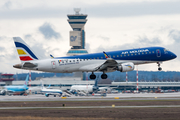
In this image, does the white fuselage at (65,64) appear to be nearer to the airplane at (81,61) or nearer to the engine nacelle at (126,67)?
the airplane at (81,61)

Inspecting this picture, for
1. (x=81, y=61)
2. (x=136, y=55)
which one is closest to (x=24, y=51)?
(x=81, y=61)

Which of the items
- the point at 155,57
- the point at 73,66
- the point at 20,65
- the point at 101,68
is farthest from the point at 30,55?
the point at 155,57

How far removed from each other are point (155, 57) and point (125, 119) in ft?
87.8

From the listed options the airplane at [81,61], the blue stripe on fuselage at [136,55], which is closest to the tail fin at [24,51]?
the airplane at [81,61]

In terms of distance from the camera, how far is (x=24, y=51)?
71562mm

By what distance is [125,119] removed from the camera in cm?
5150

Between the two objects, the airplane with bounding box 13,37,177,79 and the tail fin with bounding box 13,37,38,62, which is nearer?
the airplane with bounding box 13,37,177,79

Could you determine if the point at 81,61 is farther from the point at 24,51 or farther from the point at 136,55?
the point at 24,51

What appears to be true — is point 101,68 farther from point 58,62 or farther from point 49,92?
point 49,92

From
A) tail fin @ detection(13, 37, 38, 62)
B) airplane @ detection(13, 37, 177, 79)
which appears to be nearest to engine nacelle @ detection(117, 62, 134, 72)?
airplane @ detection(13, 37, 177, 79)

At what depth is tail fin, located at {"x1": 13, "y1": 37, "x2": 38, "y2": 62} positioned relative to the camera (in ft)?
234

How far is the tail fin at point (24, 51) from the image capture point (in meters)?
71.3

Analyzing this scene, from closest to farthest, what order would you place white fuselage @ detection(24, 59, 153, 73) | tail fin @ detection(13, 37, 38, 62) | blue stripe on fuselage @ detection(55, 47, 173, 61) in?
white fuselage @ detection(24, 59, 153, 73) → tail fin @ detection(13, 37, 38, 62) → blue stripe on fuselage @ detection(55, 47, 173, 61)

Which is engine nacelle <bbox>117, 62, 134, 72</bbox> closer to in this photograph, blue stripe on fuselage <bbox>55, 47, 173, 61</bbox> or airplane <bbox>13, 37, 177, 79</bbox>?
airplane <bbox>13, 37, 177, 79</bbox>
